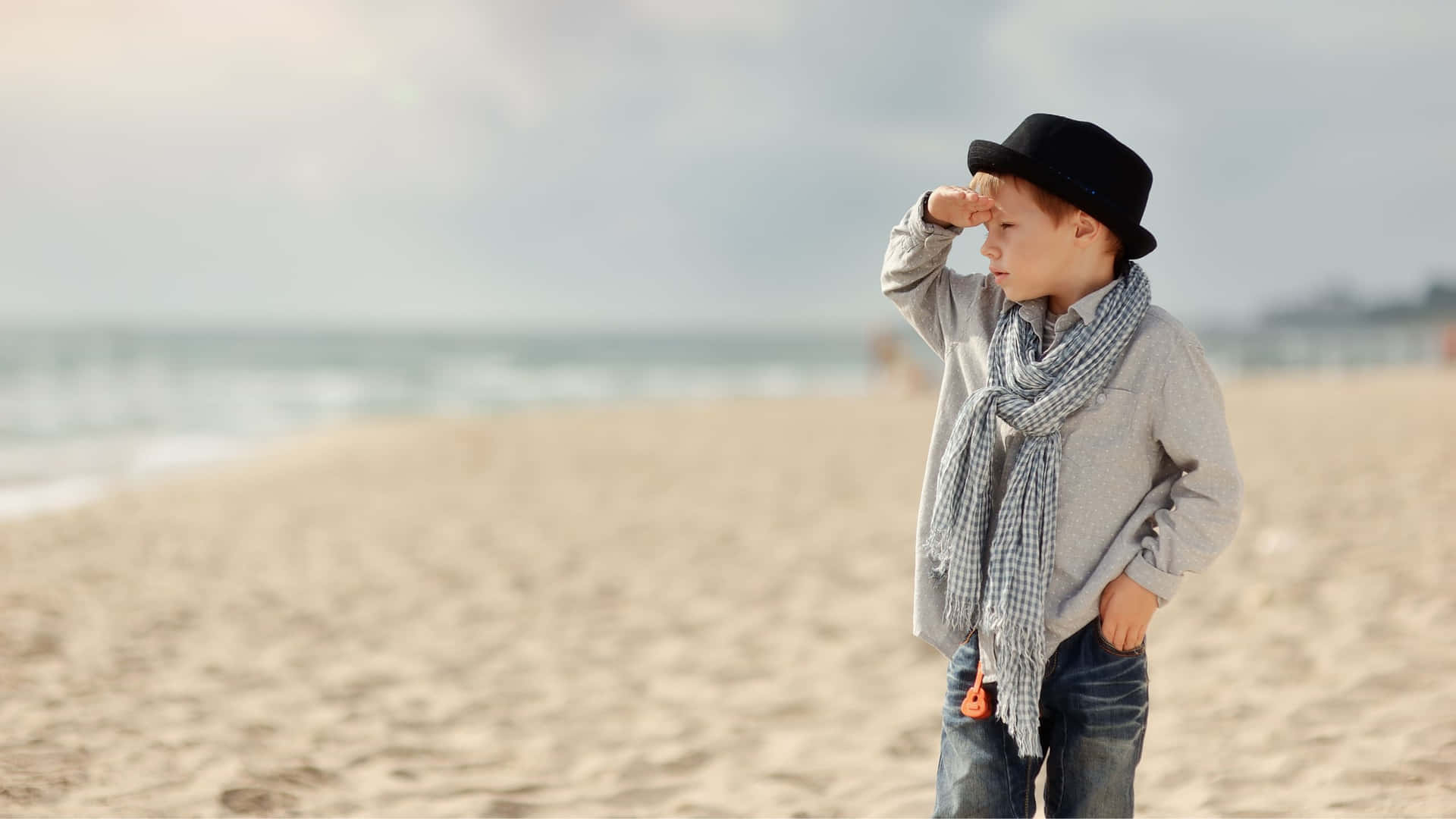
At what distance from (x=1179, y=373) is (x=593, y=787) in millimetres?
2043

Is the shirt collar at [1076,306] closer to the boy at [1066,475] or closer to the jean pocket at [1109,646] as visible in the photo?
the boy at [1066,475]

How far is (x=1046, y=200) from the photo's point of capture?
1.71 metres

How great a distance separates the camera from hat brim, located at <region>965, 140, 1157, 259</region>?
1647 millimetres

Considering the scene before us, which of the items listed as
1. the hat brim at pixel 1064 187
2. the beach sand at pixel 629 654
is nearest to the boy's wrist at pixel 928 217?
the hat brim at pixel 1064 187

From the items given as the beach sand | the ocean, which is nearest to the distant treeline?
the ocean

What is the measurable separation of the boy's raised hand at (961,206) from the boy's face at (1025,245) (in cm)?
2

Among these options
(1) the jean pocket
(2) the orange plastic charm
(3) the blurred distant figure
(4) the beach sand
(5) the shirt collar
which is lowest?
(4) the beach sand

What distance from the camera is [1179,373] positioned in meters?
1.68

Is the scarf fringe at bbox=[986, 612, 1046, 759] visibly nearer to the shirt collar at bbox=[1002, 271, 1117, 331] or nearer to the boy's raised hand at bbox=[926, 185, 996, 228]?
the shirt collar at bbox=[1002, 271, 1117, 331]

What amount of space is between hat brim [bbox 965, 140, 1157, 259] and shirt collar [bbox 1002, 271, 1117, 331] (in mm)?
77

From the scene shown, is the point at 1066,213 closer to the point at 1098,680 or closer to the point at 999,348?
the point at 999,348

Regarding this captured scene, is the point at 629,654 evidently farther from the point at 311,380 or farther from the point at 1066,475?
the point at 311,380

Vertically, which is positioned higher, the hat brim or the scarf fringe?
the hat brim

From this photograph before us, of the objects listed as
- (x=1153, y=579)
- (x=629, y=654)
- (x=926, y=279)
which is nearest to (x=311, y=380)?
(x=629, y=654)
